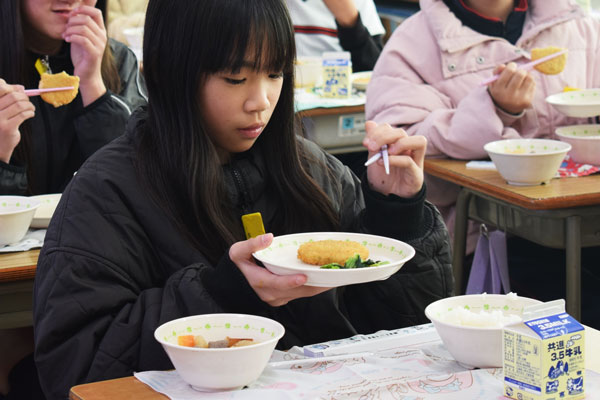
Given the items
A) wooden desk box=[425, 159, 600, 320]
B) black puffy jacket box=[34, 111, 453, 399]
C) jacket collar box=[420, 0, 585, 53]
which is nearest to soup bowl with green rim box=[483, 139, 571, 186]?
wooden desk box=[425, 159, 600, 320]

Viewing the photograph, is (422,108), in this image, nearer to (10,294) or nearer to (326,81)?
(326,81)

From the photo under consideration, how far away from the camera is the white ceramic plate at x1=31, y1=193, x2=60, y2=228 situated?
86.5 inches

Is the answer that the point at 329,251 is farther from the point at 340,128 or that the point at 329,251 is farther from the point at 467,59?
the point at 340,128

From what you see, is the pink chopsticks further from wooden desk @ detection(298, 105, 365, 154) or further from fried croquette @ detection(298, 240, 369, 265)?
wooden desk @ detection(298, 105, 365, 154)

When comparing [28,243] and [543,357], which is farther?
[28,243]

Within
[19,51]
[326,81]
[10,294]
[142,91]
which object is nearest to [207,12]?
[10,294]

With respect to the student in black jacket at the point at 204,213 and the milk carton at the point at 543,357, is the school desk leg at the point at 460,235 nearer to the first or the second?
the student in black jacket at the point at 204,213

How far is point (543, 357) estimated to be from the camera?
1.08 metres

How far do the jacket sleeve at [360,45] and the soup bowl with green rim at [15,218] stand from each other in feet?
9.11

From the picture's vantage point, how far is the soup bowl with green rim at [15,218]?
2025 mm

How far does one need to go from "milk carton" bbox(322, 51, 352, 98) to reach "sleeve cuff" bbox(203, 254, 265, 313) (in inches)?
104

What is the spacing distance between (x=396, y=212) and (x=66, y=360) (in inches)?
25.1

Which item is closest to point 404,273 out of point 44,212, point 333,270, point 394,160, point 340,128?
point 394,160

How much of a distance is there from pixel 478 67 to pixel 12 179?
5.28 feet
